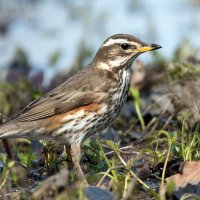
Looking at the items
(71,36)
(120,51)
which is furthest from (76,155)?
(71,36)

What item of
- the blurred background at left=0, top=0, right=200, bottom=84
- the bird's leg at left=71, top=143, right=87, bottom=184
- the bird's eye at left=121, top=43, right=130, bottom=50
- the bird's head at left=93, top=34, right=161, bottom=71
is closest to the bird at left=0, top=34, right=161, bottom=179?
the bird's leg at left=71, top=143, right=87, bottom=184

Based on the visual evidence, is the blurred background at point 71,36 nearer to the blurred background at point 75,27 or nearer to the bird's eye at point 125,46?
the blurred background at point 75,27

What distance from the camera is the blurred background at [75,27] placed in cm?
1421

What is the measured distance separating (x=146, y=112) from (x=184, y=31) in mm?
5456

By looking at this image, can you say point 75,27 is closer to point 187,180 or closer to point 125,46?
point 125,46

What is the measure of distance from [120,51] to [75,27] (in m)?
7.60

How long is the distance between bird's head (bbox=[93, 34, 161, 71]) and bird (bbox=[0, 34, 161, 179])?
5.9 inches

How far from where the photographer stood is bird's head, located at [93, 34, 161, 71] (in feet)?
29.2

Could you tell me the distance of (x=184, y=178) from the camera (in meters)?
6.79

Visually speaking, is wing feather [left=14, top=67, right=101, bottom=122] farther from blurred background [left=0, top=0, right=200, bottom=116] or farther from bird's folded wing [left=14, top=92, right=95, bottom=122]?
blurred background [left=0, top=0, right=200, bottom=116]

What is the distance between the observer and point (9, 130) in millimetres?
8164

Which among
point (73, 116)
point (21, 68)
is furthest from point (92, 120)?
point (21, 68)

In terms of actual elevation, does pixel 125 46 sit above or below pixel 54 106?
above

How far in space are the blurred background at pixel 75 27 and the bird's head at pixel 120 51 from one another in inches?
163
